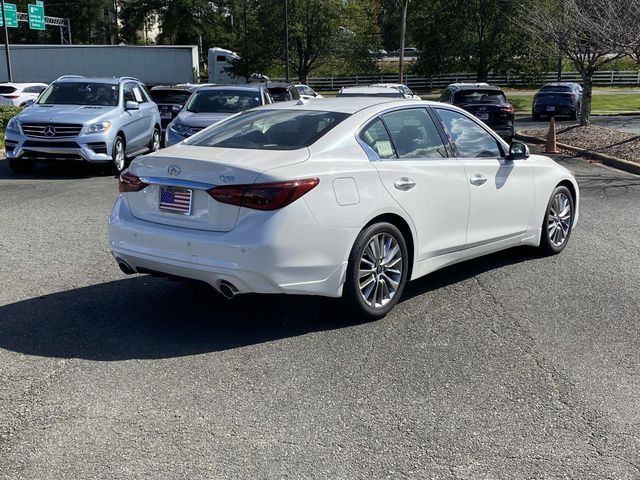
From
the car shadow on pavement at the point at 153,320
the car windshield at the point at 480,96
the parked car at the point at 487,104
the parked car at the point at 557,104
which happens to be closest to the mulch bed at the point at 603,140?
the parked car at the point at 487,104

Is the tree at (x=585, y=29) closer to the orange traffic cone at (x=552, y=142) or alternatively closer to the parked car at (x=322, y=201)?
the orange traffic cone at (x=552, y=142)

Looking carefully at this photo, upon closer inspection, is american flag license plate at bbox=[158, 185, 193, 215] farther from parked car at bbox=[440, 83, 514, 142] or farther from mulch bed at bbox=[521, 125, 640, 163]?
parked car at bbox=[440, 83, 514, 142]

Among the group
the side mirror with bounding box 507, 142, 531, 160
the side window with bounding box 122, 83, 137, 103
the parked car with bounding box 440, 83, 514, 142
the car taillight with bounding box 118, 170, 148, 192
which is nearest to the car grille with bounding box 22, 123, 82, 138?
the side window with bounding box 122, 83, 137, 103

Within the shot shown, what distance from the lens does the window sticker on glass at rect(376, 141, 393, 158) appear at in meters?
5.73

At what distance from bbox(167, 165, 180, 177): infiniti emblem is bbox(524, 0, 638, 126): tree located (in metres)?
13.8

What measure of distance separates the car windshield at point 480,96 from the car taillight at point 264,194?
16465 mm

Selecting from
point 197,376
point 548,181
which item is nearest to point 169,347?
point 197,376

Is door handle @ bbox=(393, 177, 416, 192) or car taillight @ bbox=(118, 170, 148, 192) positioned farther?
door handle @ bbox=(393, 177, 416, 192)

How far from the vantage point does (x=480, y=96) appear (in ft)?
68.1

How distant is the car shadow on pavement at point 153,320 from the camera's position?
5.05 metres

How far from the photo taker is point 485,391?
4.40 m

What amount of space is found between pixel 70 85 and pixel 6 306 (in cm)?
976

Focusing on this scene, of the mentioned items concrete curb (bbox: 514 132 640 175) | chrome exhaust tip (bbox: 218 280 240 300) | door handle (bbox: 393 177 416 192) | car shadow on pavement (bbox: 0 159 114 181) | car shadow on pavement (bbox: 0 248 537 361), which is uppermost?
door handle (bbox: 393 177 416 192)

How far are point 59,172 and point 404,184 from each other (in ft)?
34.0
